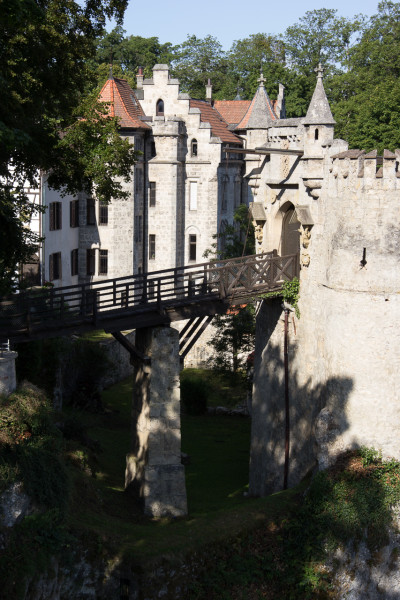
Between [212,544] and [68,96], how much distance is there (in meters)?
13.4

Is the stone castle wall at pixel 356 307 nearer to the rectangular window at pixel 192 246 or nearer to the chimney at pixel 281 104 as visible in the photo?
the rectangular window at pixel 192 246

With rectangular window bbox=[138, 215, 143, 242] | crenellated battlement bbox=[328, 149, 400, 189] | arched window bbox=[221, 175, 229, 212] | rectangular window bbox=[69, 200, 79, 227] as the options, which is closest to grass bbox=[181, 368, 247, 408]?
rectangular window bbox=[138, 215, 143, 242]

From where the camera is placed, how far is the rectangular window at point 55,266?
4184 cm

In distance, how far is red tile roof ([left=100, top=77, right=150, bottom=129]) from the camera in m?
44.9

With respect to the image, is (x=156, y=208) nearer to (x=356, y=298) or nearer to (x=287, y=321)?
(x=287, y=321)

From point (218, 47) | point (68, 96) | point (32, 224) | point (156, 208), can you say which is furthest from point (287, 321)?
point (218, 47)

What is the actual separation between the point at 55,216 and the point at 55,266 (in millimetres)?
2578

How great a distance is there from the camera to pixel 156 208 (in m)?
48.0

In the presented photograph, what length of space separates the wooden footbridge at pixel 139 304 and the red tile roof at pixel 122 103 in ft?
72.1

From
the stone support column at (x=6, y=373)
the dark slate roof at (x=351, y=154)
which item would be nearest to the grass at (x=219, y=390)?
the dark slate roof at (x=351, y=154)

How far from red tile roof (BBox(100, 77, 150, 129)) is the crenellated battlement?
83.0ft

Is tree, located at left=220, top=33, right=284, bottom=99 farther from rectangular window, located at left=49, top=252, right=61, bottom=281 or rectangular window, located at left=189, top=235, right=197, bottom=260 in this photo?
rectangular window, located at left=49, top=252, right=61, bottom=281

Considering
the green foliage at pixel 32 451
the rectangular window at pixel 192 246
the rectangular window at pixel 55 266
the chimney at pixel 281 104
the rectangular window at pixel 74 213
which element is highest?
the chimney at pixel 281 104

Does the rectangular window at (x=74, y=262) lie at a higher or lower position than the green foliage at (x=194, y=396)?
higher
